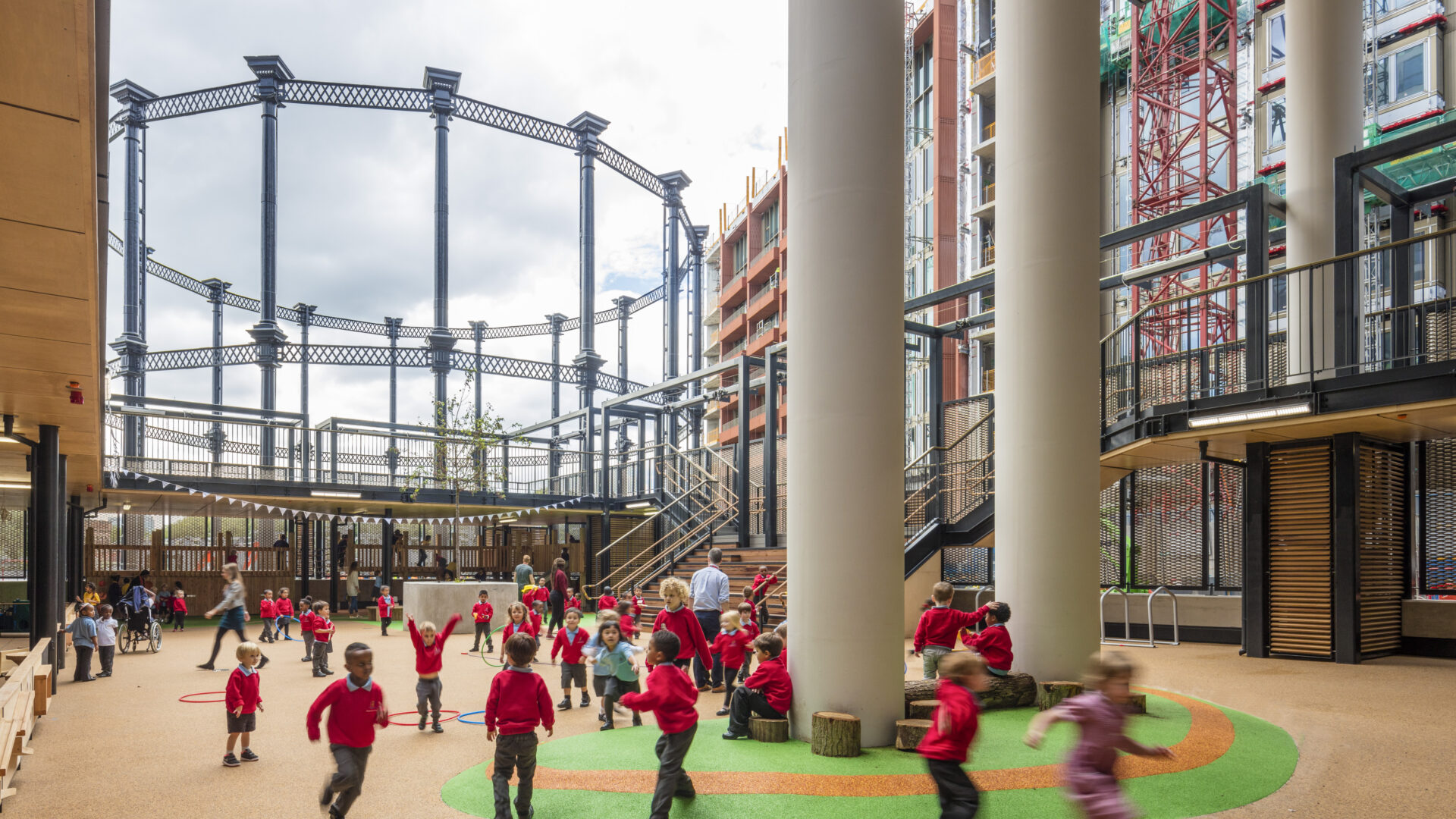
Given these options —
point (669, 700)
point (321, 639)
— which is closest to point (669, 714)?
point (669, 700)

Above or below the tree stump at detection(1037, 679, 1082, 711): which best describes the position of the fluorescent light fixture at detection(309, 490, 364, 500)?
above

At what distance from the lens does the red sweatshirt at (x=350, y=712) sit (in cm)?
628

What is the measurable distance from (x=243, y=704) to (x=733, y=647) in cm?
453

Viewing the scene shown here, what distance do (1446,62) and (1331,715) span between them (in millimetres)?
24354

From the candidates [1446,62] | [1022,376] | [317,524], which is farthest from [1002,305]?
[317,524]

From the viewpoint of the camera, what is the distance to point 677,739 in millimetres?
6406

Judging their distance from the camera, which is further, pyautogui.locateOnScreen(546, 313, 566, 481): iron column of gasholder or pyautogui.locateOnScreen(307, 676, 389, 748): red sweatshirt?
pyautogui.locateOnScreen(546, 313, 566, 481): iron column of gasholder

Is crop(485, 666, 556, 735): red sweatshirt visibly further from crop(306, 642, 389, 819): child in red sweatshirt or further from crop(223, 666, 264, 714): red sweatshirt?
crop(223, 666, 264, 714): red sweatshirt

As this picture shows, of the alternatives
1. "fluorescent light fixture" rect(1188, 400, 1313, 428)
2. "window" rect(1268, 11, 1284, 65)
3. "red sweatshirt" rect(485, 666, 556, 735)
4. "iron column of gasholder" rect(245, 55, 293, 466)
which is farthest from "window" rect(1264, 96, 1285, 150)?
"iron column of gasholder" rect(245, 55, 293, 466)

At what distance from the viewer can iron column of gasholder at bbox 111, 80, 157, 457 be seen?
38719mm

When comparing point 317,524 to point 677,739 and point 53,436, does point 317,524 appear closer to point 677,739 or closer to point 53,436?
point 53,436

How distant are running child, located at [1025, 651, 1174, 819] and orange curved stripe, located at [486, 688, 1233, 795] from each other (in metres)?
2.25

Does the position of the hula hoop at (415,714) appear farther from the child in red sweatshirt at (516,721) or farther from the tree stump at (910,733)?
the tree stump at (910,733)

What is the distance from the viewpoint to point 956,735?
5363 mm
